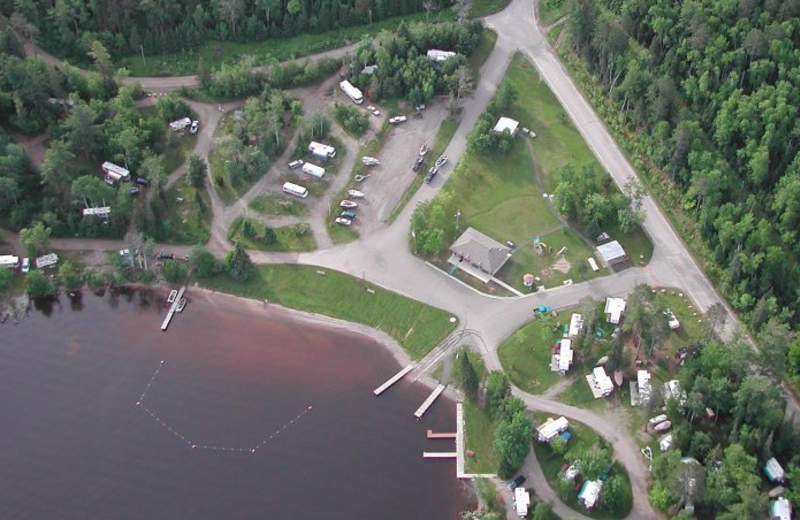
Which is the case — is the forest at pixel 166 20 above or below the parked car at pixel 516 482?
above

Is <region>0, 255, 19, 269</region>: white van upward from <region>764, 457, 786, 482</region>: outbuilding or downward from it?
downward

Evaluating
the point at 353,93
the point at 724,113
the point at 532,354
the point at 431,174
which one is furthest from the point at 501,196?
the point at 724,113

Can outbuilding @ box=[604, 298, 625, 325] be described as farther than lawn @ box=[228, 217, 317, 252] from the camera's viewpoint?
No

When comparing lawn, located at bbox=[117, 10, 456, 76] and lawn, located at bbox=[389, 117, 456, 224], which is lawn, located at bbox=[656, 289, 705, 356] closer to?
lawn, located at bbox=[389, 117, 456, 224]

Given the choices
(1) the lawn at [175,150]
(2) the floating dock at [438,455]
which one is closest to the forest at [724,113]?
(2) the floating dock at [438,455]

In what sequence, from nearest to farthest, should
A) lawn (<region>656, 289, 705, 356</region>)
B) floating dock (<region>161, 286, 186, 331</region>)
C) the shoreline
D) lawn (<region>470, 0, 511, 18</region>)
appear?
lawn (<region>656, 289, 705, 356</region>) → the shoreline → floating dock (<region>161, 286, 186, 331</region>) → lawn (<region>470, 0, 511, 18</region>)

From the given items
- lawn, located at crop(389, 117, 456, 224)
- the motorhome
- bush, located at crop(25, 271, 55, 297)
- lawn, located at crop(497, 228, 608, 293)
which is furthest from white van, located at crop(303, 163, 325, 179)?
bush, located at crop(25, 271, 55, 297)

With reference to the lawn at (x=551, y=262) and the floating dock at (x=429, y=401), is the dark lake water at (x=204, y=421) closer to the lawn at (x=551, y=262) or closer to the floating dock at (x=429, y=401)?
the floating dock at (x=429, y=401)
